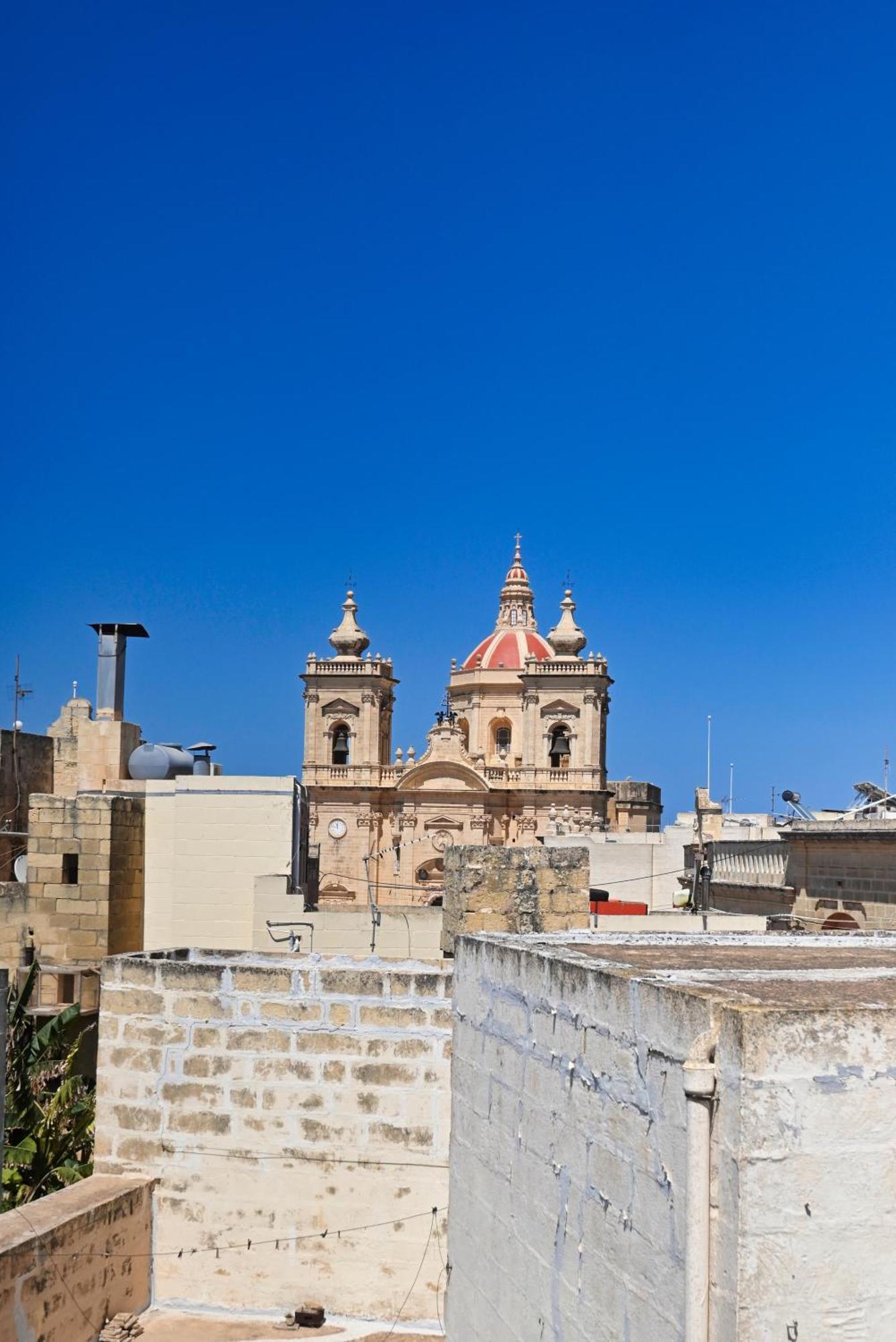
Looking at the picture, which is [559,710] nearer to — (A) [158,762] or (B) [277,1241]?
(A) [158,762]

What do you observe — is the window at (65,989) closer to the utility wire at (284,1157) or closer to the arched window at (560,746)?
the utility wire at (284,1157)

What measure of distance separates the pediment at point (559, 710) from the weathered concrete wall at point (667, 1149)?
142 feet

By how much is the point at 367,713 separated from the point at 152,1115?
1678 inches

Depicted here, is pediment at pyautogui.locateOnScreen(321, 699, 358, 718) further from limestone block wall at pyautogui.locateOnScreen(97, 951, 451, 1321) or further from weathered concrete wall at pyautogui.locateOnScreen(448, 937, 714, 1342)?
weathered concrete wall at pyautogui.locateOnScreen(448, 937, 714, 1342)

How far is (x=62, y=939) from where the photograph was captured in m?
12.7

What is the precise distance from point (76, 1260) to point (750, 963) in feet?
A: 13.4

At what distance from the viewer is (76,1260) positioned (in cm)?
685

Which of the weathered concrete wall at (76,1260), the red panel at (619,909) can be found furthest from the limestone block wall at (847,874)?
the weathered concrete wall at (76,1260)

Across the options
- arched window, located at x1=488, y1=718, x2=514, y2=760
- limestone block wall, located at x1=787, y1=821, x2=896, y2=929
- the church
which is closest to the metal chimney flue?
limestone block wall, located at x1=787, y1=821, x2=896, y2=929

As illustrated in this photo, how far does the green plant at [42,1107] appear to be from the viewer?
29.1 feet

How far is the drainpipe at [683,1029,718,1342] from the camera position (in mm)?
3395

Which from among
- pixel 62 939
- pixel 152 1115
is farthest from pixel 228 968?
pixel 62 939

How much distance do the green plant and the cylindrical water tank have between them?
5058 millimetres

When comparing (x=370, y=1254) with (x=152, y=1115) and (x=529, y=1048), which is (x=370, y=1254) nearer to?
(x=152, y=1115)
